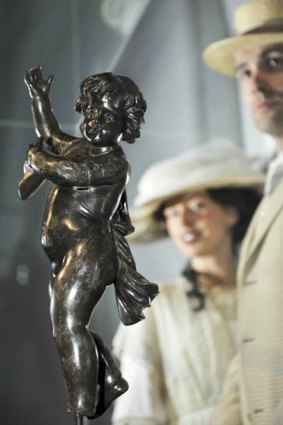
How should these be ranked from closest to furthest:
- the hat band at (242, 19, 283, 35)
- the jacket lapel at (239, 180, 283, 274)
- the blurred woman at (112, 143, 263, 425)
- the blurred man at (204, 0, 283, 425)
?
the blurred man at (204, 0, 283, 425), the jacket lapel at (239, 180, 283, 274), the blurred woman at (112, 143, 263, 425), the hat band at (242, 19, 283, 35)

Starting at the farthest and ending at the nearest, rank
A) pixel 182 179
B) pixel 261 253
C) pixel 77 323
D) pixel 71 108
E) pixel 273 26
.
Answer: pixel 182 179 → pixel 273 26 → pixel 71 108 → pixel 261 253 → pixel 77 323

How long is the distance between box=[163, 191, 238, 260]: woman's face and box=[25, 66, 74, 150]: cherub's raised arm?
132cm

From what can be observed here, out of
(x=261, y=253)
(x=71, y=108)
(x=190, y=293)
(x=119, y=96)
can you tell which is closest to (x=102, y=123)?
(x=119, y=96)

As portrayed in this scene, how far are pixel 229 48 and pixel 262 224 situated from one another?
1.70 feet

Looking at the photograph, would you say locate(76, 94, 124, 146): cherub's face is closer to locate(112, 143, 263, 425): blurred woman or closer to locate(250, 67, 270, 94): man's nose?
locate(112, 143, 263, 425): blurred woman

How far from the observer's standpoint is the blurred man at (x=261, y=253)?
1540 millimetres

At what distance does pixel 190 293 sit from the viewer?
191cm

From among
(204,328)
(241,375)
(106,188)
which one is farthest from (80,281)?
(204,328)

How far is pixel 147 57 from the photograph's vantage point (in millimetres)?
2082

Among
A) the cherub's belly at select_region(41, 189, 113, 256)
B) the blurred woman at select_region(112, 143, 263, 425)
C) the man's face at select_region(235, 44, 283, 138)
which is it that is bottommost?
the blurred woman at select_region(112, 143, 263, 425)

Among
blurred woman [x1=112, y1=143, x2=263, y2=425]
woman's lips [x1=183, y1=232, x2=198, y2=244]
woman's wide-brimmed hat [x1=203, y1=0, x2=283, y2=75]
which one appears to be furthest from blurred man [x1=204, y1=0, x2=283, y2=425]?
woman's lips [x1=183, y1=232, x2=198, y2=244]

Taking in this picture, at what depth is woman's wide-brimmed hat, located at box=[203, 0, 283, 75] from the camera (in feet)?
6.13

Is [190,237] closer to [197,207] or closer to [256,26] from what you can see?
[197,207]

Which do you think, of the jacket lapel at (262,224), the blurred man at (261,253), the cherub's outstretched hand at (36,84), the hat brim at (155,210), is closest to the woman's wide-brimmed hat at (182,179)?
the hat brim at (155,210)
